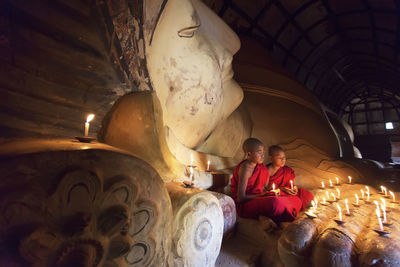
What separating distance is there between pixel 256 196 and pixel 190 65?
5.04 feet

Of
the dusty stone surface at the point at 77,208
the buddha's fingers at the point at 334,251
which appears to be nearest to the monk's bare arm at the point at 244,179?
the buddha's fingers at the point at 334,251

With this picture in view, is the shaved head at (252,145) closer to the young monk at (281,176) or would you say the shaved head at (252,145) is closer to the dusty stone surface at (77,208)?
the young monk at (281,176)

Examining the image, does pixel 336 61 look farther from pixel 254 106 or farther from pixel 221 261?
pixel 221 261

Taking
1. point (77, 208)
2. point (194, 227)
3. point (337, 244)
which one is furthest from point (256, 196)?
point (77, 208)

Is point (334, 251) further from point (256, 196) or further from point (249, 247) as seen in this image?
point (256, 196)

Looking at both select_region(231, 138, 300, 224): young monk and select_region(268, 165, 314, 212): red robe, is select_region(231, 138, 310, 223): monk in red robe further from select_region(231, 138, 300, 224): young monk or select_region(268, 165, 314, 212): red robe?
select_region(268, 165, 314, 212): red robe

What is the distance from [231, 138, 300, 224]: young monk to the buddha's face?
0.63m

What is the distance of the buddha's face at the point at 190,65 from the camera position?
5.94ft

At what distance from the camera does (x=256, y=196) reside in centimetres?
236

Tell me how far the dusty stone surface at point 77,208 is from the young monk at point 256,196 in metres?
1.37

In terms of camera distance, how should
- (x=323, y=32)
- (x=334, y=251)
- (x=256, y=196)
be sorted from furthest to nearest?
(x=323, y=32), (x=256, y=196), (x=334, y=251)

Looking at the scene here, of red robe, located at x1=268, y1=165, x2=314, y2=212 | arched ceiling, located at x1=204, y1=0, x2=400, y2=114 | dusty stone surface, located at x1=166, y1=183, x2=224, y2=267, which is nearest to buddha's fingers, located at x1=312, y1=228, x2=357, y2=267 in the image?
dusty stone surface, located at x1=166, y1=183, x2=224, y2=267

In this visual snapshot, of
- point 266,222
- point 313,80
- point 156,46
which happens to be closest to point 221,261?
point 266,222

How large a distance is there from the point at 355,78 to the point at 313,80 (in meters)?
3.12
